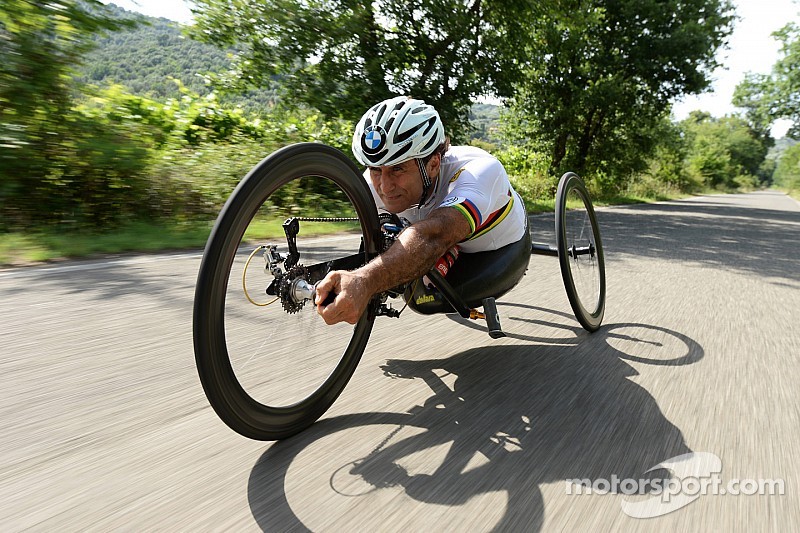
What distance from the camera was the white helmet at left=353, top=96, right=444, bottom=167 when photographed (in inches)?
97.3

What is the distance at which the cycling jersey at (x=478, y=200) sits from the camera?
95.3 inches

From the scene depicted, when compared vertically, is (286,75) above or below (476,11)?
below

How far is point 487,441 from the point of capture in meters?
2.25

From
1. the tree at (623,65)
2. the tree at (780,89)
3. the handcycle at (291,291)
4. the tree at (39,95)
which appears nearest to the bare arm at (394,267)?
the handcycle at (291,291)

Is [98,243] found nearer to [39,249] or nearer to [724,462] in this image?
[39,249]

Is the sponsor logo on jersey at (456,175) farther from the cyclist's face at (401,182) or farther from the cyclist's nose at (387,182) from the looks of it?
the cyclist's nose at (387,182)

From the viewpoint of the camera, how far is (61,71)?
22.1 ft

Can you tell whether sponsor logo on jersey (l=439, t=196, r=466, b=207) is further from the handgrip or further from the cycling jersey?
the handgrip

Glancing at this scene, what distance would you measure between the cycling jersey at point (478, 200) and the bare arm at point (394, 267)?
104 millimetres

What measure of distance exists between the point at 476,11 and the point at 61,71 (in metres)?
10.5

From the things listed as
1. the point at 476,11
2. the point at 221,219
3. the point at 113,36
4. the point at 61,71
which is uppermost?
the point at 476,11

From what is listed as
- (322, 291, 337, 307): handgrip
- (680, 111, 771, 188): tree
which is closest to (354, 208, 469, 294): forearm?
(322, 291, 337, 307): handgrip

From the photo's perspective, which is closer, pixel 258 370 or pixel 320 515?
pixel 320 515

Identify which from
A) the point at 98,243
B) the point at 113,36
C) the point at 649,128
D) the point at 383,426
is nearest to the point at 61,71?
the point at 113,36
